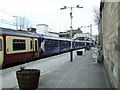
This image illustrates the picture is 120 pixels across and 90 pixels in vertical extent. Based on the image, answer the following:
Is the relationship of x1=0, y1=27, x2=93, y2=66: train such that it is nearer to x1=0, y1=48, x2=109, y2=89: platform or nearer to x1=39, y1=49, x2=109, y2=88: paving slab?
x1=0, y1=48, x2=109, y2=89: platform

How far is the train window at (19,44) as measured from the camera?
10.5m

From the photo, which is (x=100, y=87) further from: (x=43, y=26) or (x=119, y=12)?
(x=43, y=26)

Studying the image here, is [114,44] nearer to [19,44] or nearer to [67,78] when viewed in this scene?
[67,78]

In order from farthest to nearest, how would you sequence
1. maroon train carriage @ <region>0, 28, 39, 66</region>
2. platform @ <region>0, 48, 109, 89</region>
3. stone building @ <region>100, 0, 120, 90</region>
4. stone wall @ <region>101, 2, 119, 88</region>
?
1. maroon train carriage @ <region>0, 28, 39, 66</region>
2. platform @ <region>0, 48, 109, 89</region>
3. stone wall @ <region>101, 2, 119, 88</region>
4. stone building @ <region>100, 0, 120, 90</region>

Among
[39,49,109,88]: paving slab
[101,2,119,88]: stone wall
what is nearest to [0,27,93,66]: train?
[39,49,109,88]: paving slab

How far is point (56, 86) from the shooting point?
548cm

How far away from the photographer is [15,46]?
1056cm

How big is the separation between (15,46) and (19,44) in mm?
604

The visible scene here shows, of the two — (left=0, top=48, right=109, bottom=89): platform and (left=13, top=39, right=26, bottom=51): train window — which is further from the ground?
(left=13, top=39, right=26, bottom=51): train window

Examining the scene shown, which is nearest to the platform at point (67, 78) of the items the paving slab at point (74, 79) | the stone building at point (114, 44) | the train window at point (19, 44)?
the paving slab at point (74, 79)

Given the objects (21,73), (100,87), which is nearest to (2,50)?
(21,73)

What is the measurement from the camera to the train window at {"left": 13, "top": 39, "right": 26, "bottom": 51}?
10.5 meters

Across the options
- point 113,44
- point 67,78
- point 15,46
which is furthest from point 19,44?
point 113,44

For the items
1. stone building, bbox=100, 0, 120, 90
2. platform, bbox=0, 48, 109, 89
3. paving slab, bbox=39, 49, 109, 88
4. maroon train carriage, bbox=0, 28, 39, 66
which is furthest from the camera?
maroon train carriage, bbox=0, 28, 39, 66
